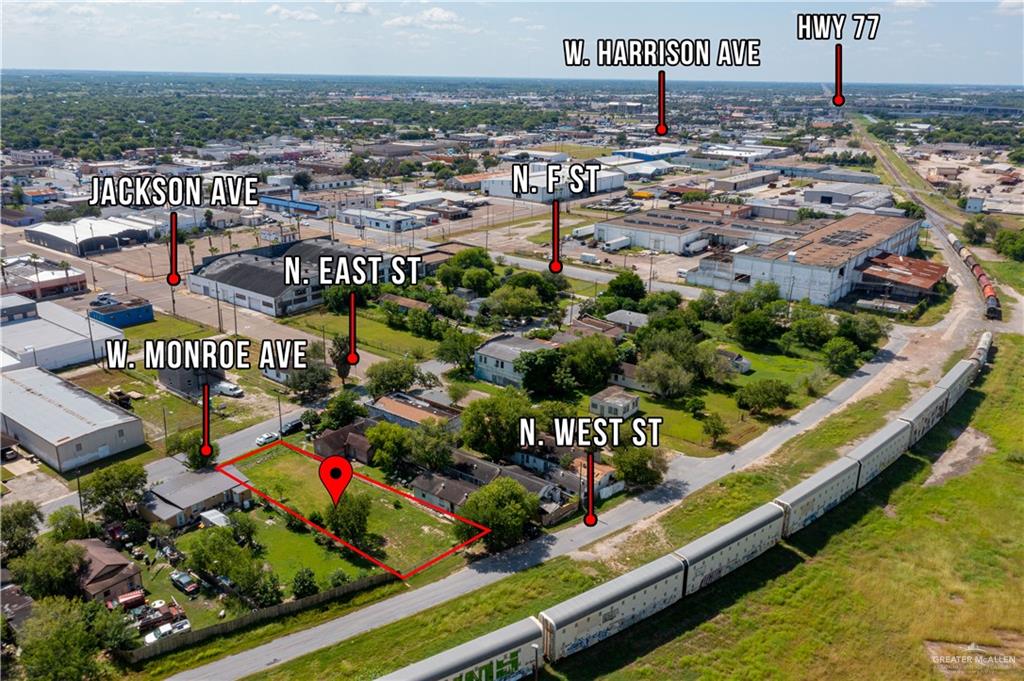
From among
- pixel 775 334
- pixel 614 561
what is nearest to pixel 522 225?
pixel 775 334

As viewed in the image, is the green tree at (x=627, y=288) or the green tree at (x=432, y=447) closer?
the green tree at (x=432, y=447)

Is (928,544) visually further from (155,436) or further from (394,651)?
(155,436)

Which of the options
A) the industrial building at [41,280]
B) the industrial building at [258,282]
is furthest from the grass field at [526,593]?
the industrial building at [41,280]

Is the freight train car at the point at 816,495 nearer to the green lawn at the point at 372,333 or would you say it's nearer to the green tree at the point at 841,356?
the green tree at the point at 841,356

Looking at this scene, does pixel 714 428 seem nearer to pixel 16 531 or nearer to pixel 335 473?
pixel 335 473

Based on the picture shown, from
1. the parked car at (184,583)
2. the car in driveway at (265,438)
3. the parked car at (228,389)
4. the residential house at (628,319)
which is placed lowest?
the parked car at (184,583)

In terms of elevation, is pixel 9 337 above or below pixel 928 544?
above

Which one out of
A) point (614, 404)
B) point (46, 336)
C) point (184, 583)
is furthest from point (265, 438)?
point (46, 336)
